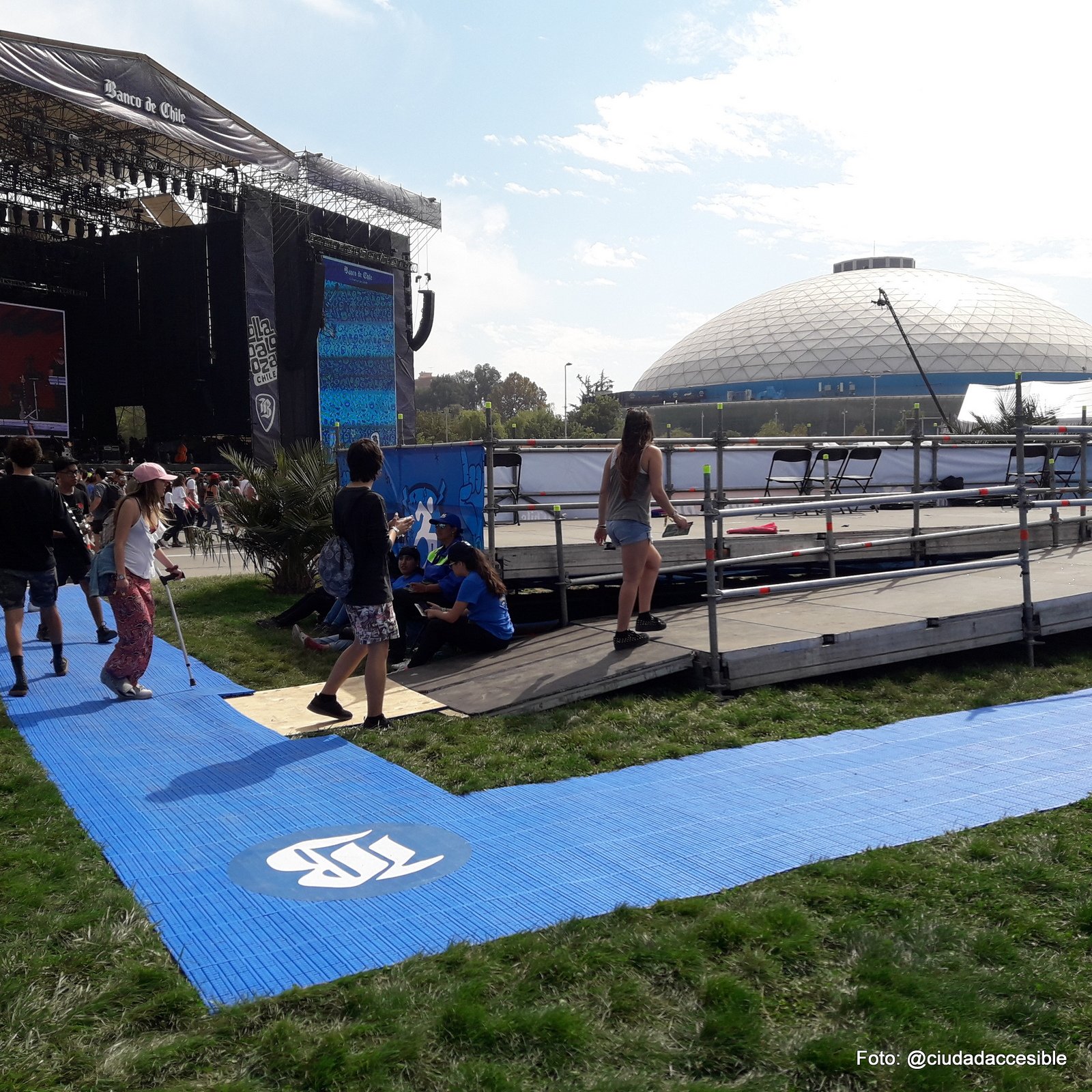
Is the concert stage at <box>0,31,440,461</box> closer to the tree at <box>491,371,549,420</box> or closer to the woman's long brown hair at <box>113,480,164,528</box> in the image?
the woman's long brown hair at <box>113,480,164,528</box>

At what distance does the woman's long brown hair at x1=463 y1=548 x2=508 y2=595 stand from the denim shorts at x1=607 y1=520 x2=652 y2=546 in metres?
1.04

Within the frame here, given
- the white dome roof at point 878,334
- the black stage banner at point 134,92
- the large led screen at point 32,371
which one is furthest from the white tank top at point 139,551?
the white dome roof at point 878,334

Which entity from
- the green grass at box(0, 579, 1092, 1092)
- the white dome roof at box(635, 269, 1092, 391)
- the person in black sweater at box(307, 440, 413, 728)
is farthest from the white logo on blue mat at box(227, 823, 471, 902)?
the white dome roof at box(635, 269, 1092, 391)

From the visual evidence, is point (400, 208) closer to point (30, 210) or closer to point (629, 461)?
point (30, 210)

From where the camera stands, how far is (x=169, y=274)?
3494 cm

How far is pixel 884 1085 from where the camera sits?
256 cm

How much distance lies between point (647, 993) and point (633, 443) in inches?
184

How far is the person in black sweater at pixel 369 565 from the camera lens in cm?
624

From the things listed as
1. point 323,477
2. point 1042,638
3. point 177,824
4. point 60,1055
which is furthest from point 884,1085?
point 323,477

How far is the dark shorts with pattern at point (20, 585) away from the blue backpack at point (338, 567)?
2642 mm

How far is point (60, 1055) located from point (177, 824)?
2025mm

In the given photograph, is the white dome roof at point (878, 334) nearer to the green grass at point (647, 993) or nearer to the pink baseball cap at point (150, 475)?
the pink baseball cap at point (150, 475)

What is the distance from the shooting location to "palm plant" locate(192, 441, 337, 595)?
1228 cm

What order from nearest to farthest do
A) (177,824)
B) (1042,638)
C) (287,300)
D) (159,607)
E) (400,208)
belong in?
(177,824), (1042,638), (159,607), (287,300), (400,208)
